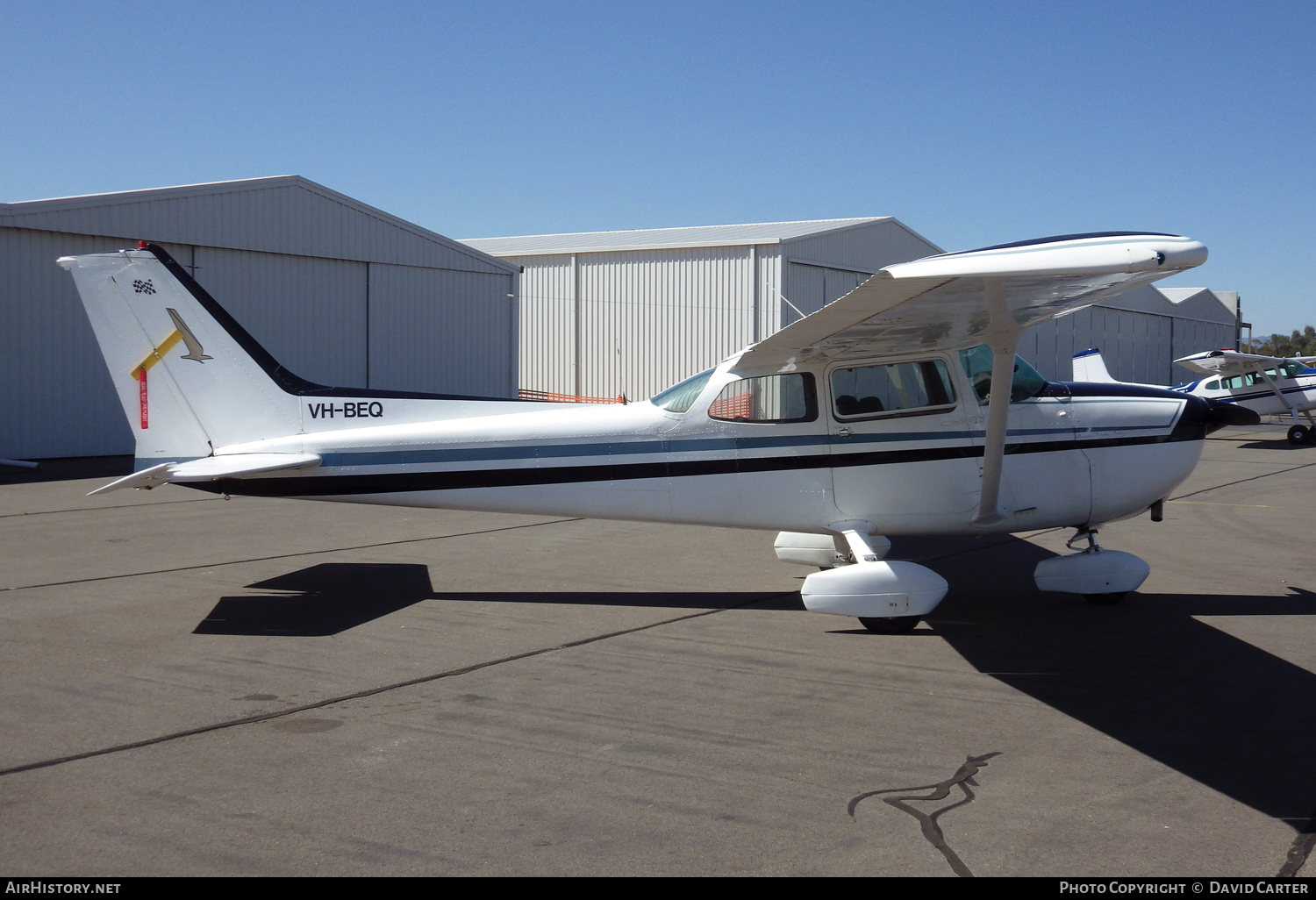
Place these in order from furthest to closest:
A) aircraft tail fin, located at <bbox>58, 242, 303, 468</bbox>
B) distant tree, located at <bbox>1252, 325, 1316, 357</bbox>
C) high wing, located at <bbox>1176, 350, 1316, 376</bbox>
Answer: distant tree, located at <bbox>1252, 325, 1316, 357</bbox>
high wing, located at <bbox>1176, 350, 1316, 376</bbox>
aircraft tail fin, located at <bbox>58, 242, 303, 468</bbox>

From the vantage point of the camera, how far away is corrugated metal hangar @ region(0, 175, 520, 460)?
60.7 feet

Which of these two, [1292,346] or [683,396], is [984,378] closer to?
[683,396]

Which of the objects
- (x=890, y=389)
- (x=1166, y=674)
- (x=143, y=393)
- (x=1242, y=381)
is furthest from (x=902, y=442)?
(x=1242, y=381)

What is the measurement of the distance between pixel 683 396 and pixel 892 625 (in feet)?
7.67

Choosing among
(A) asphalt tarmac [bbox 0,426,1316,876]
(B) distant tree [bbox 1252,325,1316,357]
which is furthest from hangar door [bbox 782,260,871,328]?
(B) distant tree [bbox 1252,325,1316,357]

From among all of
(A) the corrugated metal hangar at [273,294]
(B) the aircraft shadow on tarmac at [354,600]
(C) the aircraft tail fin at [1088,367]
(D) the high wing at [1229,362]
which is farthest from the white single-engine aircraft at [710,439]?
(D) the high wing at [1229,362]

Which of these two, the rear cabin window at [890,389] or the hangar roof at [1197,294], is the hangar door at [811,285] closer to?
the rear cabin window at [890,389]

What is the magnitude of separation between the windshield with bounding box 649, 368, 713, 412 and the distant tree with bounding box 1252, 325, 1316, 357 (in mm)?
97033

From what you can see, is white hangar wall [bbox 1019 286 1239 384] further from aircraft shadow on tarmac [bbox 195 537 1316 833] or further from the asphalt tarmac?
the asphalt tarmac

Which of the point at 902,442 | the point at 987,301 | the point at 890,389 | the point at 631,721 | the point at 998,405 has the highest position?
the point at 987,301

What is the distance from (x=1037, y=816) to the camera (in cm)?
394

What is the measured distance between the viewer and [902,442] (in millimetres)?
7441

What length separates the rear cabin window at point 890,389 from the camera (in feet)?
24.6
